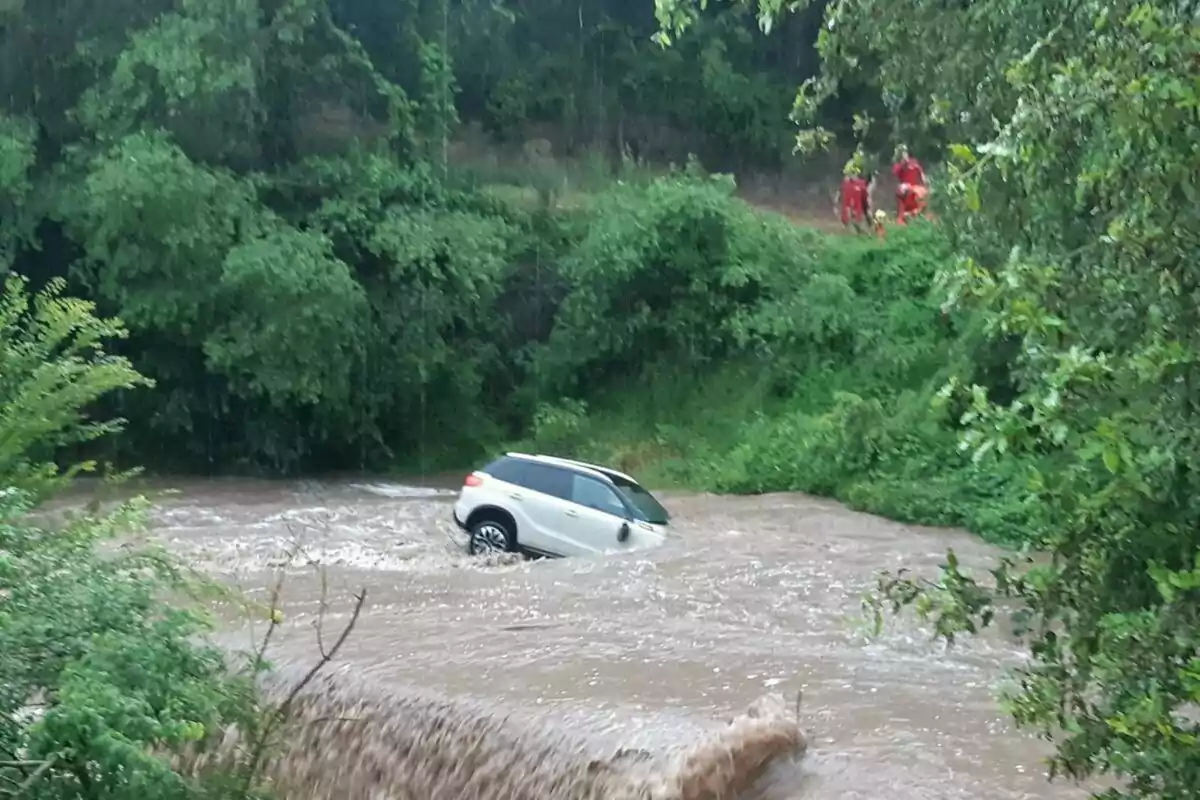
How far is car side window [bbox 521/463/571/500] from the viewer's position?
14906mm

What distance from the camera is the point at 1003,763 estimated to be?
772cm

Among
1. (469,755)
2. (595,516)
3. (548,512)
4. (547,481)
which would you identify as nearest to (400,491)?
(547,481)

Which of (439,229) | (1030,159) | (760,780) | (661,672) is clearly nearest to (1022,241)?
(1030,159)

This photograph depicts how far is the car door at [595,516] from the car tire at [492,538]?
0.75 meters

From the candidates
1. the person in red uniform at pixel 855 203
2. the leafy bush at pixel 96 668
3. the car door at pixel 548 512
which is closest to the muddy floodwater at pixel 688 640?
the car door at pixel 548 512

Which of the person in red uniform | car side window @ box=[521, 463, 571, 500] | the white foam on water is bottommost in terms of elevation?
the white foam on water

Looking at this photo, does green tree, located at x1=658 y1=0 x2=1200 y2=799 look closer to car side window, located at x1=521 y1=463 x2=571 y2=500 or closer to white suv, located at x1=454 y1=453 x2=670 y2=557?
white suv, located at x1=454 y1=453 x2=670 y2=557

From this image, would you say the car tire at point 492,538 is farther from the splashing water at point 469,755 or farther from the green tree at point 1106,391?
the green tree at point 1106,391

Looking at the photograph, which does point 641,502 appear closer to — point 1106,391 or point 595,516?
point 595,516

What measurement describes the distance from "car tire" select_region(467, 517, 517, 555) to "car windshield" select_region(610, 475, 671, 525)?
4.47 ft

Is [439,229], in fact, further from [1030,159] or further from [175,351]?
[1030,159]

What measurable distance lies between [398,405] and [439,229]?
348 cm

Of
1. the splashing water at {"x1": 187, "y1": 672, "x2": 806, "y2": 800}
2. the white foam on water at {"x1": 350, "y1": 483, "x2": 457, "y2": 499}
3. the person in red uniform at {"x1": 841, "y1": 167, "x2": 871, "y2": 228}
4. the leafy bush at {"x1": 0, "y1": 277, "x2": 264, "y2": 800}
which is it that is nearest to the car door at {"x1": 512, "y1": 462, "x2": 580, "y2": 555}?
the splashing water at {"x1": 187, "y1": 672, "x2": 806, "y2": 800}

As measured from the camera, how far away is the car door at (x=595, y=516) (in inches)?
576
